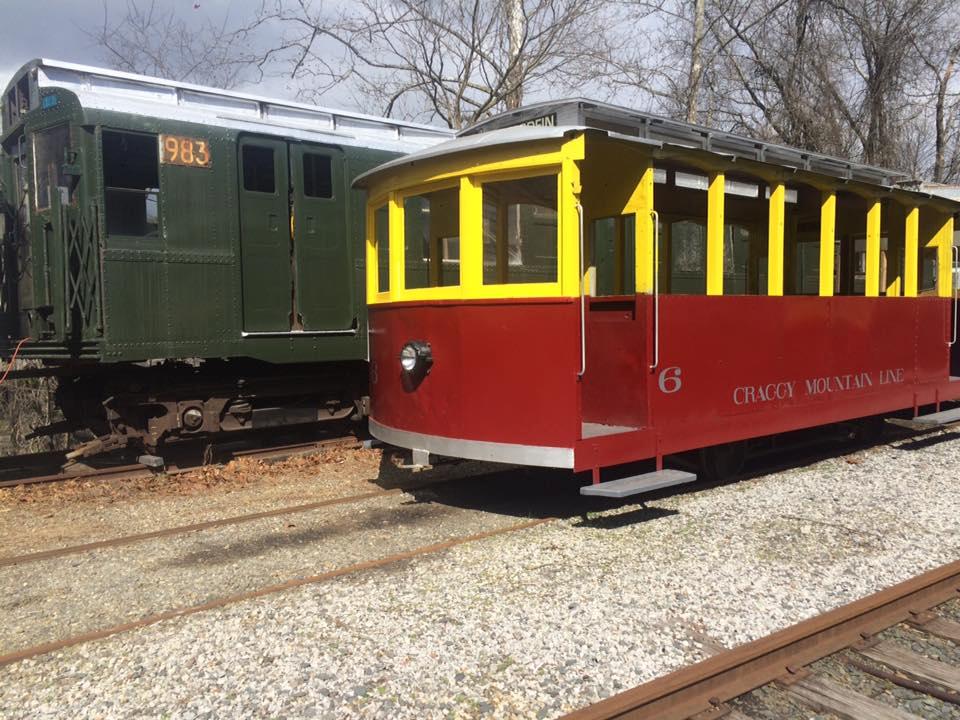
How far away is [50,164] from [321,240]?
2584mm

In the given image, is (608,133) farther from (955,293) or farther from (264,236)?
(955,293)

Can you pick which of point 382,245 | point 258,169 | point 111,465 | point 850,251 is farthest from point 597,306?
point 111,465

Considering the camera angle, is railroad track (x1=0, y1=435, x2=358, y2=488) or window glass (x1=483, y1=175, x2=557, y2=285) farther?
railroad track (x1=0, y1=435, x2=358, y2=488)

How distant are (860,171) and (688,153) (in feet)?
11.0

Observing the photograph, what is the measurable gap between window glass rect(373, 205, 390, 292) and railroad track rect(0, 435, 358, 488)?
243 centimetres

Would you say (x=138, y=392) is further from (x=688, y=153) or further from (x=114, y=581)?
(x=688, y=153)

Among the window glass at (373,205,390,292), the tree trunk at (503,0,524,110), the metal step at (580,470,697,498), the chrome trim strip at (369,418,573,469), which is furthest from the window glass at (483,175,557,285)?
the tree trunk at (503,0,524,110)

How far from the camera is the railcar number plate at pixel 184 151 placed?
7090mm

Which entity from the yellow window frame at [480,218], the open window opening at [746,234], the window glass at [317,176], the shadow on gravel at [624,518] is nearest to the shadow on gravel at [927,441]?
the open window opening at [746,234]

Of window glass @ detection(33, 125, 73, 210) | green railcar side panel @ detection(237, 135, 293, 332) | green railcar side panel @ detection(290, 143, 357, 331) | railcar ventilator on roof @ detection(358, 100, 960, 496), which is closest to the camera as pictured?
railcar ventilator on roof @ detection(358, 100, 960, 496)

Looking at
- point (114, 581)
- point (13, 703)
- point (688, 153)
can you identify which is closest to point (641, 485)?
point (688, 153)

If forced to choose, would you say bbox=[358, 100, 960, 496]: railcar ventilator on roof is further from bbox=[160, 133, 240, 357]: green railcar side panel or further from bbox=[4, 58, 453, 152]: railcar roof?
bbox=[4, 58, 453, 152]: railcar roof

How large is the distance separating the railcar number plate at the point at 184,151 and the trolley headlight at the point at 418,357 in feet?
10.4

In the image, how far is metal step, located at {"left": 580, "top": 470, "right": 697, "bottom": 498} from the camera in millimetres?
5040
